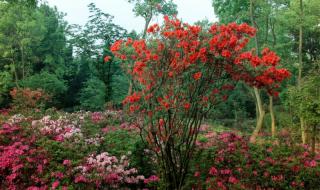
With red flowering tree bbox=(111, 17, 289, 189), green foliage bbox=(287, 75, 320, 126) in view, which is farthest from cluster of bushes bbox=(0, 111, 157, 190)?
green foliage bbox=(287, 75, 320, 126)

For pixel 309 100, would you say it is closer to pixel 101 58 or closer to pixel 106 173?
pixel 106 173

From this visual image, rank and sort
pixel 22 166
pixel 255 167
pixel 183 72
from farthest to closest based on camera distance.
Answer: pixel 255 167
pixel 22 166
pixel 183 72

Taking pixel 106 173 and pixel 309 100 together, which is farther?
pixel 309 100

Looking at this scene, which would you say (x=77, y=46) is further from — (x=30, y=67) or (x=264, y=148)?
(x=264, y=148)

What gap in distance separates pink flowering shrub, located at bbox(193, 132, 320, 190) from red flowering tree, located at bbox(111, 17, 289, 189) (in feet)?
3.17

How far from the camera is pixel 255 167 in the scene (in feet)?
23.6

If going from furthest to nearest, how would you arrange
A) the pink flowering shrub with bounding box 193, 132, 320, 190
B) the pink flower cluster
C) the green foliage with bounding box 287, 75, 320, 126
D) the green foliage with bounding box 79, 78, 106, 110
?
the green foliage with bounding box 79, 78, 106, 110 < the green foliage with bounding box 287, 75, 320, 126 < the pink flower cluster < the pink flowering shrub with bounding box 193, 132, 320, 190

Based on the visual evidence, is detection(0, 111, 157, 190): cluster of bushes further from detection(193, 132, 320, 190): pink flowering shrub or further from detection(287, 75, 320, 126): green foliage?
detection(287, 75, 320, 126): green foliage

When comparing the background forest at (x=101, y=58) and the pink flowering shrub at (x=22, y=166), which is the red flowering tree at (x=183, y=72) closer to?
the pink flowering shrub at (x=22, y=166)

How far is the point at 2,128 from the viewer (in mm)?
8531

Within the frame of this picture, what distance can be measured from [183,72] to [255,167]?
300 centimetres

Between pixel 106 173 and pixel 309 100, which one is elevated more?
pixel 309 100

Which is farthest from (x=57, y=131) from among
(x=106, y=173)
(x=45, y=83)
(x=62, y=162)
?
(x=45, y=83)

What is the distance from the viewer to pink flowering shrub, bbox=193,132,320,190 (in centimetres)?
652
